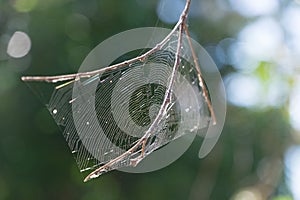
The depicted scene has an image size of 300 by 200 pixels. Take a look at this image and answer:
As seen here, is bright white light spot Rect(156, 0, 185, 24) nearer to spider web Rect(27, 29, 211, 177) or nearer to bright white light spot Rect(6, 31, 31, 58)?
bright white light spot Rect(6, 31, 31, 58)

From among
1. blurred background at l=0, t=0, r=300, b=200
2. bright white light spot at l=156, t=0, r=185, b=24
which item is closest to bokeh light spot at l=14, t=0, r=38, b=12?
blurred background at l=0, t=0, r=300, b=200

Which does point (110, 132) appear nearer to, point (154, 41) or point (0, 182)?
point (154, 41)

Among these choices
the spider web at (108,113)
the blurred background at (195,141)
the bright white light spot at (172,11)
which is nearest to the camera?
the spider web at (108,113)

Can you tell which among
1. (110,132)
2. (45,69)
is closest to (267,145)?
(45,69)

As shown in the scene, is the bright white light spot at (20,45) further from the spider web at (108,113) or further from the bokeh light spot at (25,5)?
the spider web at (108,113)

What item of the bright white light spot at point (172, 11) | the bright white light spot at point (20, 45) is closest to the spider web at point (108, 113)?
the bright white light spot at point (172, 11)

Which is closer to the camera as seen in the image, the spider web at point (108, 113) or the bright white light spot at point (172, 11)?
the spider web at point (108, 113)

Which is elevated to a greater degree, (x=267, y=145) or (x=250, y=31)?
(x=250, y=31)

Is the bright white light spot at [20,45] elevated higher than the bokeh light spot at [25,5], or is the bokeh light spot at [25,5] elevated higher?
the bokeh light spot at [25,5]

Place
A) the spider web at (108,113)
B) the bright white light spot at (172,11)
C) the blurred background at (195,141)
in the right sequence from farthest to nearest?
the blurred background at (195,141) → the bright white light spot at (172,11) → the spider web at (108,113)
